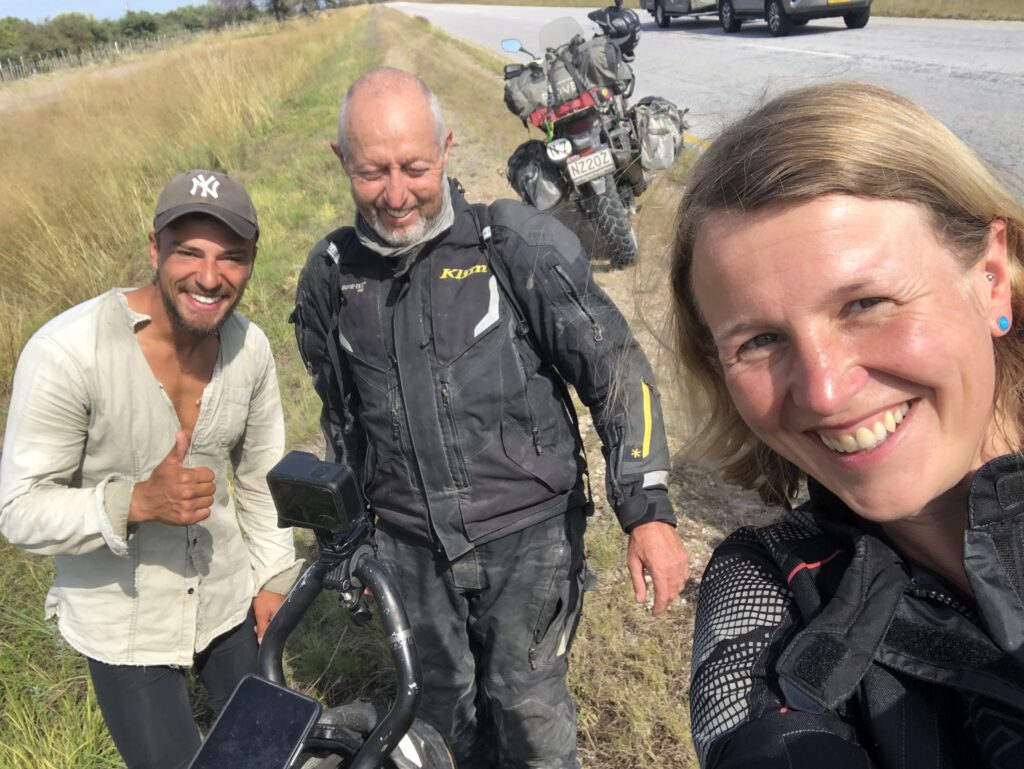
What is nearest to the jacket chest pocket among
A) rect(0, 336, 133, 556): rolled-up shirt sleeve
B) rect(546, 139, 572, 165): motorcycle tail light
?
rect(0, 336, 133, 556): rolled-up shirt sleeve

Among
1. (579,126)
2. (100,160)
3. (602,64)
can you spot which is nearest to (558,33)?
(602,64)

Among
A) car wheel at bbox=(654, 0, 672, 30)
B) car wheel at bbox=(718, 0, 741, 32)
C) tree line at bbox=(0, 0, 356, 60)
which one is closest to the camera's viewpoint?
car wheel at bbox=(718, 0, 741, 32)

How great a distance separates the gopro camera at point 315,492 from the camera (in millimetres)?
1167

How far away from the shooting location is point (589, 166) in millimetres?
5512

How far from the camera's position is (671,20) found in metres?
21.4

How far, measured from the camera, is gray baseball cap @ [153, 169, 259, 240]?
6.71 ft

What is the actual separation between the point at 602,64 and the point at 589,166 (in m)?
0.84

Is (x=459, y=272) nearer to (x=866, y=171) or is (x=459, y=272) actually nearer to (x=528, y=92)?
(x=866, y=171)

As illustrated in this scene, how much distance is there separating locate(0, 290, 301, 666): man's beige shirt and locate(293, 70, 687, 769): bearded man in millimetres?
324

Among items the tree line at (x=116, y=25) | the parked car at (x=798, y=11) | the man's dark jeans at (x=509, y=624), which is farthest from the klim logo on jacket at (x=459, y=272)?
the tree line at (x=116, y=25)

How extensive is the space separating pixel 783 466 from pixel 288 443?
3269 millimetres

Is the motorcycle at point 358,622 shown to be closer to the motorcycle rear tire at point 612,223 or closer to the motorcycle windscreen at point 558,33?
the motorcycle rear tire at point 612,223

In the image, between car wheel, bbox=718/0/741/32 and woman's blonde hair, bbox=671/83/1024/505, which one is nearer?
woman's blonde hair, bbox=671/83/1024/505

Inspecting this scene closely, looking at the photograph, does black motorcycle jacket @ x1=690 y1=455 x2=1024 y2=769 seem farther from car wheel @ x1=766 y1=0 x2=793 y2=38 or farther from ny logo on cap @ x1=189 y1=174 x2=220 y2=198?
car wheel @ x1=766 y1=0 x2=793 y2=38
